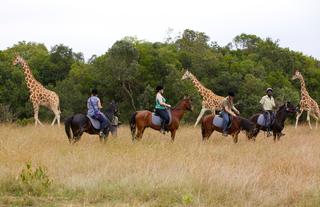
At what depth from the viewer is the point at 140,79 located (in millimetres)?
29828

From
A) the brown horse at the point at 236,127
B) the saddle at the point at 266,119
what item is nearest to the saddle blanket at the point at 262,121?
the saddle at the point at 266,119

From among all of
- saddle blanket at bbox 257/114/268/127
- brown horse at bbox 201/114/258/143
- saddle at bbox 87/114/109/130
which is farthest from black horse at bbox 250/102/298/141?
saddle at bbox 87/114/109/130

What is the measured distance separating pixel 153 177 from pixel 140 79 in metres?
21.5

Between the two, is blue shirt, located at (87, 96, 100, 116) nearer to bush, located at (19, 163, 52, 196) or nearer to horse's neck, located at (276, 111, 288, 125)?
horse's neck, located at (276, 111, 288, 125)

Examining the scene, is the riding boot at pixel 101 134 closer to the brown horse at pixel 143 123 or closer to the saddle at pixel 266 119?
the brown horse at pixel 143 123

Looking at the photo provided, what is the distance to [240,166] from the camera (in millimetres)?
9883

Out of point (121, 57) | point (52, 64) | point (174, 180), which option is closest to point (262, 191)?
point (174, 180)

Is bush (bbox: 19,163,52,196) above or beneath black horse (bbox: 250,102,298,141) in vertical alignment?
beneath

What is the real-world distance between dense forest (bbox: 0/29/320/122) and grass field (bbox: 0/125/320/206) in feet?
44.7

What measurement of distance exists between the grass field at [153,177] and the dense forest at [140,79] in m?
13.6

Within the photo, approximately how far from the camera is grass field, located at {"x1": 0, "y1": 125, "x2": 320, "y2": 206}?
25.1 feet

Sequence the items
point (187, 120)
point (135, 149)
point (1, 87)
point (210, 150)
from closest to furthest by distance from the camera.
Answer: point (135, 149), point (210, 150), point (187, 120), point (1, 87)

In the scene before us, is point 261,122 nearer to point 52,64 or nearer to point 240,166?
point 240,166

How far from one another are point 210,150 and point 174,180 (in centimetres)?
427
